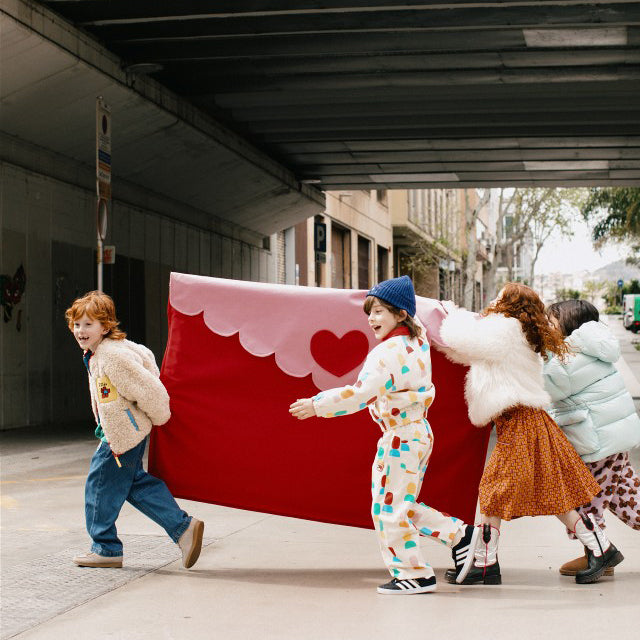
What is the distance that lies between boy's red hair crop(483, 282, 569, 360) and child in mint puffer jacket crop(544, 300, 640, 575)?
0.13m

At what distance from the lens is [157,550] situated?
652cm

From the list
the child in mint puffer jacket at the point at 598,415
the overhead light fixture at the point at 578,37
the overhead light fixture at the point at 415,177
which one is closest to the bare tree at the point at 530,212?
the overhead light fixture at the point at 415,177

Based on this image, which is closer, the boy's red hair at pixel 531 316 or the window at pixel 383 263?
the boy's red hair at pixel 531 316

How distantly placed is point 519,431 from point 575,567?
34.3 inches

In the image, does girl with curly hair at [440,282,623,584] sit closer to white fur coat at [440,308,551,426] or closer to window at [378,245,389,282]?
white fur coat at [440,308,551,426]

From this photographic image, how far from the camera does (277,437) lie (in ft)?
19.9

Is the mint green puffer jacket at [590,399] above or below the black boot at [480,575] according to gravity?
above

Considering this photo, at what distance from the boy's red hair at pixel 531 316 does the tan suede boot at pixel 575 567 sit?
3.69ft

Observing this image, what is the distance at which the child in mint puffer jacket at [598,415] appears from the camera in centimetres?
586

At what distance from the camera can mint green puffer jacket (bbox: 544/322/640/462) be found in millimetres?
5855

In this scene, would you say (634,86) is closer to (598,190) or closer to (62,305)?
(62,305)

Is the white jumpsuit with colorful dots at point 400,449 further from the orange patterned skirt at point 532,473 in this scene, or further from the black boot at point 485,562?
the orange patterned skirt at point 532,473

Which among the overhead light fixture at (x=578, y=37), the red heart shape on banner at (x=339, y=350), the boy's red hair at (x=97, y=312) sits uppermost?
the overhead light fixture at (x=578, y=37)

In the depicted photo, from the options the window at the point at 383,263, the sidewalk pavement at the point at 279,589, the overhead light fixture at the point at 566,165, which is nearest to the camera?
the sidewalk pavement at the point at 279,589
